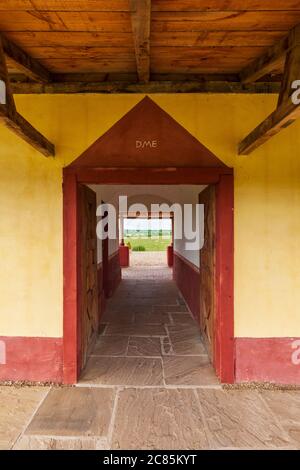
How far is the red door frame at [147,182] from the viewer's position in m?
3.04

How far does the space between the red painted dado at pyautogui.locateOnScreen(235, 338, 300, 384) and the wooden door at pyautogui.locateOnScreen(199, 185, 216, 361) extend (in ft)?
1.38

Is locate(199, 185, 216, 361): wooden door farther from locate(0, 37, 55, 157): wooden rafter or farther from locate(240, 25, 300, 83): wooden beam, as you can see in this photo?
locate(0, 37, 55, 157): wooden rafter

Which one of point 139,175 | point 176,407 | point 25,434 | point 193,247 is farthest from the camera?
point 193,247

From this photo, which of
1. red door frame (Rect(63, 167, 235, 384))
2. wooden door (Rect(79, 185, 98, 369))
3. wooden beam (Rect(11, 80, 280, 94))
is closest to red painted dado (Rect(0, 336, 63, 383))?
red door frame (Rect(63, 167, 235, 384))

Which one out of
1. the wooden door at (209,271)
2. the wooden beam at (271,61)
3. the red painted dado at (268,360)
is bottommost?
the red painted dado at (268,360)

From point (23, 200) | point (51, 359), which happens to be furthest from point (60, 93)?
point (51, 359)

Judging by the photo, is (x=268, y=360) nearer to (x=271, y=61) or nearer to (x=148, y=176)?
(x=148, y=176)

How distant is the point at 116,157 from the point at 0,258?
160 cm

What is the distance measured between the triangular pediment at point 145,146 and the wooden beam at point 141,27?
1.81 feet

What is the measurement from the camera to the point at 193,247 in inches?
217

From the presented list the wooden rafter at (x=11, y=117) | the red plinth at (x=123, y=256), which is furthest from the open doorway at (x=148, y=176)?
the red plinth at (x=123, y=256)

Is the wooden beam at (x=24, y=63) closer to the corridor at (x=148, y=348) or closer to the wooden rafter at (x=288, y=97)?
the wooden rafter at (x=288, y=97)

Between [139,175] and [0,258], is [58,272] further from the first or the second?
[139,175]

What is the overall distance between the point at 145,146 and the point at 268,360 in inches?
99.2
